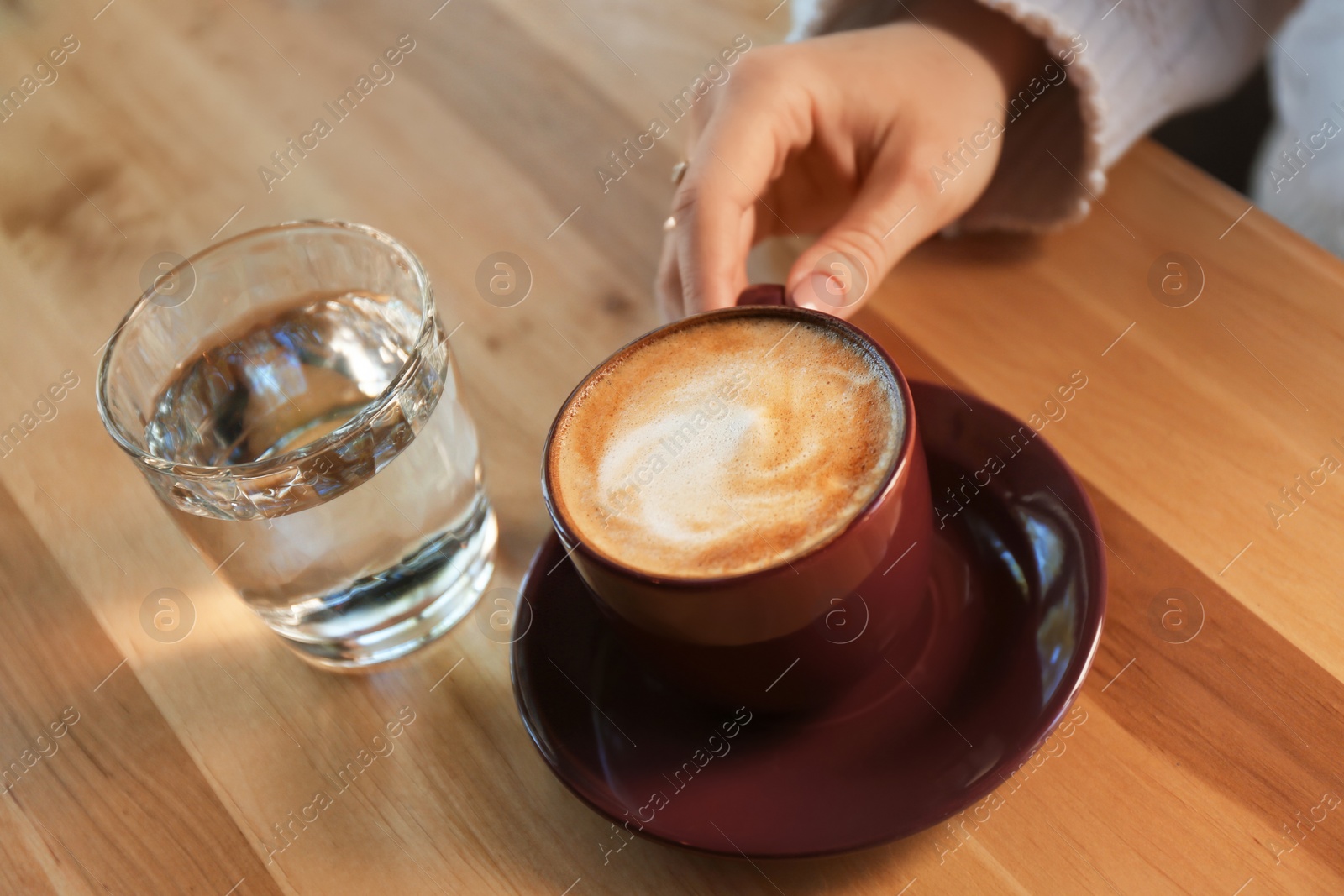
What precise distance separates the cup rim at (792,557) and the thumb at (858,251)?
6 cm

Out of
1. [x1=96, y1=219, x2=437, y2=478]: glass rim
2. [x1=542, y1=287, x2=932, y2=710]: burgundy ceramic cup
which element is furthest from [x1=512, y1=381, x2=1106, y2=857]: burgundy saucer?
[x1=96, y1=219, x2=437, y2=478]: glass rim

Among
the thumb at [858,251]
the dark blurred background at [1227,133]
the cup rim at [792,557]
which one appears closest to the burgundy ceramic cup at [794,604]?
the cup rim at [792,557]

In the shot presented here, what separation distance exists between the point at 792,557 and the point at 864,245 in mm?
288

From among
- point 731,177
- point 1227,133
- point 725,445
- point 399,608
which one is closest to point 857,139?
point 731,177

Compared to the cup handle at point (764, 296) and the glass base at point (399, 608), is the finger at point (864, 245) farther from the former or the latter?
the glass base at point (399, 608)

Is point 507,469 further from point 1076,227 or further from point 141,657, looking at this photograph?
point 1076,227

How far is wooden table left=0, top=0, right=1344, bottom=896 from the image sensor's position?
0.51 m

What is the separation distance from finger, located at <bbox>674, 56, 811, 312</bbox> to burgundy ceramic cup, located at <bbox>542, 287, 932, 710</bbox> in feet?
0.51

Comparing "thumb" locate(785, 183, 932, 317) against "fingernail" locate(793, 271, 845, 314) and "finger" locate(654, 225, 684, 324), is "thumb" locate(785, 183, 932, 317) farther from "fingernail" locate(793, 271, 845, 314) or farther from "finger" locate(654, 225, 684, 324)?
"finger" locate(654, 225, 684, 324)

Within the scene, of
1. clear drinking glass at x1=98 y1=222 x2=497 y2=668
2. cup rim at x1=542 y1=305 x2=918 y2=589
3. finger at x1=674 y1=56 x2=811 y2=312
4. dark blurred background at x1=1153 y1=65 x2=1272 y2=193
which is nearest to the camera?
cup rim at x1=542 y1=305 x2=918 y2=589

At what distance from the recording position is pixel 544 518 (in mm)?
687

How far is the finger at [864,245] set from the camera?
2.14 feet

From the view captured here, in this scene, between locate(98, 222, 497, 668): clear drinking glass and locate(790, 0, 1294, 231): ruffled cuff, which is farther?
locate(790, 0, 1294, 231): ruffled cuff

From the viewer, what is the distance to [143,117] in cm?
103
